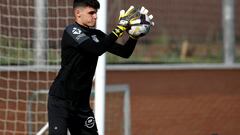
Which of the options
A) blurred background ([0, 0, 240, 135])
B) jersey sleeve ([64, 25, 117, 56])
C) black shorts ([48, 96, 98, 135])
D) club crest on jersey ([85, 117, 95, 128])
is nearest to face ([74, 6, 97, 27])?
jersey sleeve ([64, 25, 117, 56])

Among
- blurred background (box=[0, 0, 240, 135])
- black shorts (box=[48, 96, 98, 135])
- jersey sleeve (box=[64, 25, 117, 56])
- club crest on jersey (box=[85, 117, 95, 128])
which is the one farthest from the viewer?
blurred background (box=[0, 0, 240, 135])

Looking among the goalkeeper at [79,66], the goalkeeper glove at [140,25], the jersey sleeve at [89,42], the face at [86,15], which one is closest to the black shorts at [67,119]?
the goalkeeper at [79,66]

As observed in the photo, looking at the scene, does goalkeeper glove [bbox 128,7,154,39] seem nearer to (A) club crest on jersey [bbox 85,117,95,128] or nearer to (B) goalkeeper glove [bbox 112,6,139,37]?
(B) goalkeeper glove [bbox 112,6,139,37]

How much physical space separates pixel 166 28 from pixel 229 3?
80cm

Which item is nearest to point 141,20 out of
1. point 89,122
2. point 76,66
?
point 76,66

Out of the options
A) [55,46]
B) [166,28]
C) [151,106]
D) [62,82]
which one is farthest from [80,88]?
[166,28]

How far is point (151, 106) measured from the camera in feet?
27.0

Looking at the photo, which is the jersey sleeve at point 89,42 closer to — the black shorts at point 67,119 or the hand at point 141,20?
the hand at point 141,20

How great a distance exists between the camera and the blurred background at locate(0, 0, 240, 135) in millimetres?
7395

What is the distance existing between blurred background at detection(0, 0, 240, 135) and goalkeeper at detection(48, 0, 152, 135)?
5.25 feet

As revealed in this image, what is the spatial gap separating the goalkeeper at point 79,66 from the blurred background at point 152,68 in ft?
5.25

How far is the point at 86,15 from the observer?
5.65m

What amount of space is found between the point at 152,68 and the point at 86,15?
279 cm

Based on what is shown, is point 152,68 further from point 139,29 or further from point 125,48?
point 139,29
